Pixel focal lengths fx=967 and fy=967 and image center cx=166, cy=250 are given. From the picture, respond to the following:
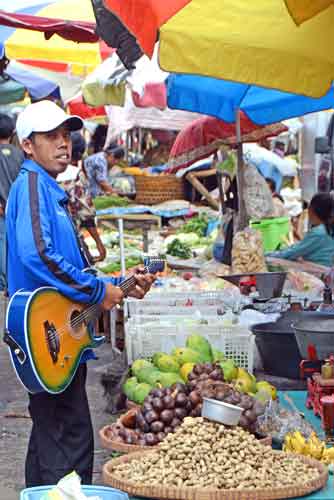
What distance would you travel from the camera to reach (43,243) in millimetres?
4281

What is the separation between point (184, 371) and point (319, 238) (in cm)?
459

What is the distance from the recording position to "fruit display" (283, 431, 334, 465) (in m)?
4.14

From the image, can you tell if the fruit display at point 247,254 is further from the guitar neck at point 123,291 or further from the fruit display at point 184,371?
the guitar neck at point 123,291

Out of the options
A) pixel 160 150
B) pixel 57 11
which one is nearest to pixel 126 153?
pixel 160 150

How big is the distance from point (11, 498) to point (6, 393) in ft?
8.57

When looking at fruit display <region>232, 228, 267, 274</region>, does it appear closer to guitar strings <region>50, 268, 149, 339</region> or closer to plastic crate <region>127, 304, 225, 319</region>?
plastic crate <region>127, 304, 225, 319</region>

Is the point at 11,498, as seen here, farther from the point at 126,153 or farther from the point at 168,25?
the point at 126,153

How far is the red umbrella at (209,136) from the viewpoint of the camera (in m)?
10.4

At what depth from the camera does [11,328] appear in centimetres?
431

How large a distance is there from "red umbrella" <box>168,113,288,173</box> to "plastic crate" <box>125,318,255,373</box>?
14.8ft

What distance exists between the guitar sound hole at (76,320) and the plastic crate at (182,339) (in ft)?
5.18

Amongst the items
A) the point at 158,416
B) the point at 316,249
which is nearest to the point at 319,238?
the point at 316,249

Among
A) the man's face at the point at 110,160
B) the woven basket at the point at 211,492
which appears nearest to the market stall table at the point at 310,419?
the woven basket at the point at 211,492

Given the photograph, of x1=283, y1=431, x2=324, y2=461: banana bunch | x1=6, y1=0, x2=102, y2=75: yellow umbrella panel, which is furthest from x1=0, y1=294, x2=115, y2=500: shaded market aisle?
x1=6, y1=0, x2=102, y2=75: yellow umbrella panel
